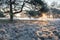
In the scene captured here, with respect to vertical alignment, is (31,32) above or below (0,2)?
below

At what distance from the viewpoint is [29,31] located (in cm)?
1043

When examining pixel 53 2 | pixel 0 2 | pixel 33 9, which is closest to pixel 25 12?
pixel 33 9

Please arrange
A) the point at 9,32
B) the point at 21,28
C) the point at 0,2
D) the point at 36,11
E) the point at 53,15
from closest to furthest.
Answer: the point at 9,32 → the point at 21,28 → the point at 0,2 → the point at 36,11 → the point at 53,15

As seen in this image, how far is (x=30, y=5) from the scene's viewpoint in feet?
41.3

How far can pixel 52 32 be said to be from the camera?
10.6 m

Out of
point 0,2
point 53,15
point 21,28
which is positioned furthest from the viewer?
point 53,15

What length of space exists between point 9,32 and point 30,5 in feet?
10.4

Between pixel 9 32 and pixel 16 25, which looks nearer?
pixel 9 32

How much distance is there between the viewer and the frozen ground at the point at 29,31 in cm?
978

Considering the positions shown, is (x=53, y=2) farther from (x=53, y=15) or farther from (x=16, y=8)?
(x=16, y=8)

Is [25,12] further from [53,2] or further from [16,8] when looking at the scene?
[53,2]

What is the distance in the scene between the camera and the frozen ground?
978 cm

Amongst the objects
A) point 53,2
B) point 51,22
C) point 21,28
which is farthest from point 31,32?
point 53,2

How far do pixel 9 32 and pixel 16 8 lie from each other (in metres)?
2.87
